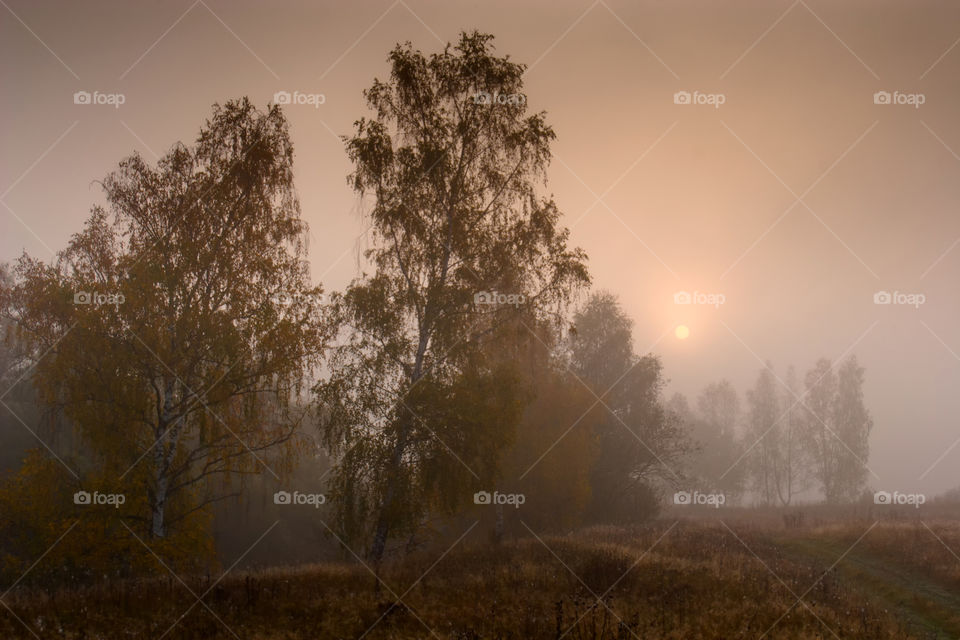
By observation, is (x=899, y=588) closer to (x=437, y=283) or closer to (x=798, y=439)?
(x=437, y=283)

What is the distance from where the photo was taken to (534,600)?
1060 cm

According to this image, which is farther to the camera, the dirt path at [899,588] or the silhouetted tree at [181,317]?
the silhouetted tree at [181,317]

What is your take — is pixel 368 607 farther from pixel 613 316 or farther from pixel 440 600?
pixel 613 316

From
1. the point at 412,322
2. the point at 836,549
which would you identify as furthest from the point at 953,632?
the point at 412,322

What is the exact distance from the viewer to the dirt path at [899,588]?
1099cm

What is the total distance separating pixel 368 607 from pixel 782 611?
842cm
